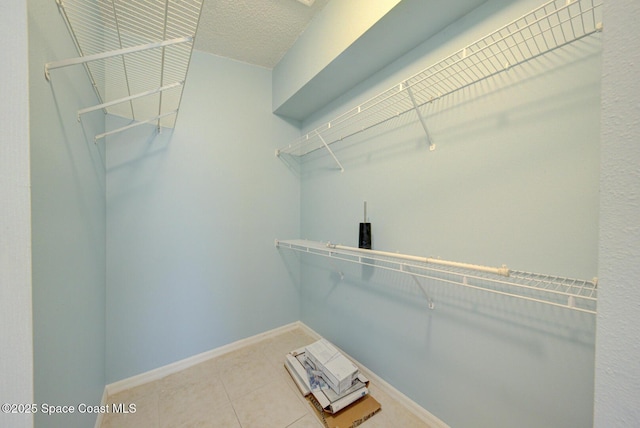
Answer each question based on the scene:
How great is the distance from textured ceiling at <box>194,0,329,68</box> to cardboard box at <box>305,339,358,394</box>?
225 centimetres

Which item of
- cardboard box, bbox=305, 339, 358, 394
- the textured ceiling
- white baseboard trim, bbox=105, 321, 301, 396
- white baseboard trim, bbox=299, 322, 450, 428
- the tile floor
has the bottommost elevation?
the tile floor

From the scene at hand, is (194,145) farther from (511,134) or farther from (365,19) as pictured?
(511,134)

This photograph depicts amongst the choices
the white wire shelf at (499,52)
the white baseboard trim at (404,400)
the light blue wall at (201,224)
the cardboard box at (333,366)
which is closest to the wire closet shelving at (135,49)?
the light blue wall at (201,224)

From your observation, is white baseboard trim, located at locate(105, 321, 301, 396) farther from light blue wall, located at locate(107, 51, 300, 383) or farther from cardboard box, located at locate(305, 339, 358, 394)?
cardboard box, located at locate(305, 339, 358, 394)

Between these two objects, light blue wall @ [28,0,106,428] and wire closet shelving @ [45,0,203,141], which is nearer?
light blue wall @ [28,0,106,428]

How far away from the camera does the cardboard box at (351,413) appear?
1173mm

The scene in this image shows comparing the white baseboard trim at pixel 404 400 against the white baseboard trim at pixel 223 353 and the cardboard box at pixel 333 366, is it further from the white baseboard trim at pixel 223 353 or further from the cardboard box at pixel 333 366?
the cardboard box at pixel 333 366

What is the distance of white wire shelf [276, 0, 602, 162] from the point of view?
734 millimetres

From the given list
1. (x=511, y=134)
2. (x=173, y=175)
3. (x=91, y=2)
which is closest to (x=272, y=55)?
(x=91, y=2)

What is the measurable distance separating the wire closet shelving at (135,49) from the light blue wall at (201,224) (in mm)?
279

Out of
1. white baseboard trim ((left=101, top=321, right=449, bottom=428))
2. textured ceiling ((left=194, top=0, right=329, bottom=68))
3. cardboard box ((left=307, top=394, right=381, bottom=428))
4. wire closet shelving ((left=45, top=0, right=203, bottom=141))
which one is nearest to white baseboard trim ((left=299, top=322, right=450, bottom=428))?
white baseboard trim ((left=101, top=321, right=449, bottom=428))

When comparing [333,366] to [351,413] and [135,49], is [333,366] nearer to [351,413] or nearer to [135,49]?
[351,413]

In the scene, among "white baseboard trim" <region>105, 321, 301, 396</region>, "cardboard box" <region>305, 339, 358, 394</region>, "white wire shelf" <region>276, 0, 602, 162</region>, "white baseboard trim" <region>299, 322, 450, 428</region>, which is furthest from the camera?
"white baseboard trim" <region>105, 321, 301, 396</region>

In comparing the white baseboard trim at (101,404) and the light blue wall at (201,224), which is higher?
the light blue wall at (201,224)
